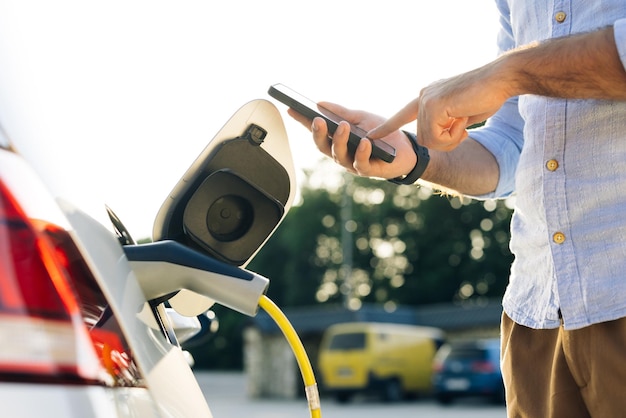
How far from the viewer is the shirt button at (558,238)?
1.59 m

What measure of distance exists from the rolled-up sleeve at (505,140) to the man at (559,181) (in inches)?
9.5

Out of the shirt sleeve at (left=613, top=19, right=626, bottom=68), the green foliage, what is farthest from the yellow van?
the shirt sleeve at (left=613, top=19, right=626, bottom=68)

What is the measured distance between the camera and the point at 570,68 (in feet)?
4.70

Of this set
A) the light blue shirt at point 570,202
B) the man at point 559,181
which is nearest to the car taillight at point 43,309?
the man at point 559,181

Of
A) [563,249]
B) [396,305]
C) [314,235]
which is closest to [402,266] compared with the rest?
[396,305]

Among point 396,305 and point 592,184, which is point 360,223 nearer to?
point 396,305

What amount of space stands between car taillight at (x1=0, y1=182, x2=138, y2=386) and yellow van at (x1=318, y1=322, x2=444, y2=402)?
68.0 ft

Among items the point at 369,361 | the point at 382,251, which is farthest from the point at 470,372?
the point at 382,251

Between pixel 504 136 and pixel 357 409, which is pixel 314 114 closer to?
pixel 504 136

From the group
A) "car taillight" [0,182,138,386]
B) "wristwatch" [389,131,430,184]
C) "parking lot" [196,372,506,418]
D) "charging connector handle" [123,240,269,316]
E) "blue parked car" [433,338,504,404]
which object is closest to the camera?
"car taillight" [0,182,138,386]

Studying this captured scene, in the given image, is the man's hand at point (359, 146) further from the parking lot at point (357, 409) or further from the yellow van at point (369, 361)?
the yellow van at point (369, 361)

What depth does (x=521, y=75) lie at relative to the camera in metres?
1.47

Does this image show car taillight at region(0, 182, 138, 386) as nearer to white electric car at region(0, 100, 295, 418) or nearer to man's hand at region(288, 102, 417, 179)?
white electric car at region(0, 100, 295, 418)

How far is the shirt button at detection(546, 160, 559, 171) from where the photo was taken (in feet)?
5.27
